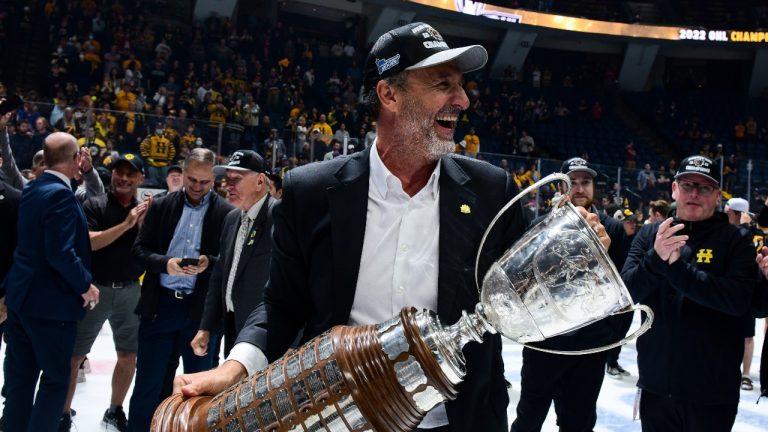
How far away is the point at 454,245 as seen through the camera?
1580 millimetres

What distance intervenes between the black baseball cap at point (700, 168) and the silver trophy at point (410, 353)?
2459 millimetres

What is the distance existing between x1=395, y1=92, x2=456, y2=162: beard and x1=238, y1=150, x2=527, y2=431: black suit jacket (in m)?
0.07

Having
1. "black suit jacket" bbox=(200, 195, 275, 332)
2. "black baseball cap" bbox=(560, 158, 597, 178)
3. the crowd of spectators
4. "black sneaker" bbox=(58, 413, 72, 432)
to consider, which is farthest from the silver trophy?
the crowd of spectators

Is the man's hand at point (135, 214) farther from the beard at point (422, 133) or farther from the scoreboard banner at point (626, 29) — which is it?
the scoreboard banner at point (626, 29)

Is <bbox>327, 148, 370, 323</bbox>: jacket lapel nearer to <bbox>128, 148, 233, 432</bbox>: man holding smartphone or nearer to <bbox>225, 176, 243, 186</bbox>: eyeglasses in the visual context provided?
<bbox>225, 176, 243, 186</bbox>: eyeglasses

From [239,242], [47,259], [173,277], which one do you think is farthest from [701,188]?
[47,259]

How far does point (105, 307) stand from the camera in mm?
4996

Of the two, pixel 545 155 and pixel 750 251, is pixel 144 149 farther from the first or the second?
pixel 545 155

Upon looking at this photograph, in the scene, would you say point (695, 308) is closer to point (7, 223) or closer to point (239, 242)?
point (239, 242)

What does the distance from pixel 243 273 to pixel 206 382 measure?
262 centimetres

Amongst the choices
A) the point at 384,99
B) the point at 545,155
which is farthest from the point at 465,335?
the point at 545,155

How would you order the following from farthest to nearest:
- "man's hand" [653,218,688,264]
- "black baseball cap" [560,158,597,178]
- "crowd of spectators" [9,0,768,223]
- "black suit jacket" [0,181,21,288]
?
"crowd of spectators" [9,0,768,223], "black baseball cap" [560,158,597,178], "black suit jacket" [0,181,21,288], "man's hand" [653,218,688,264]

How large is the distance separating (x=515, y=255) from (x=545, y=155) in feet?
79.0

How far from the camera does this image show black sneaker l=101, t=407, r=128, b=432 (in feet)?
16.1
